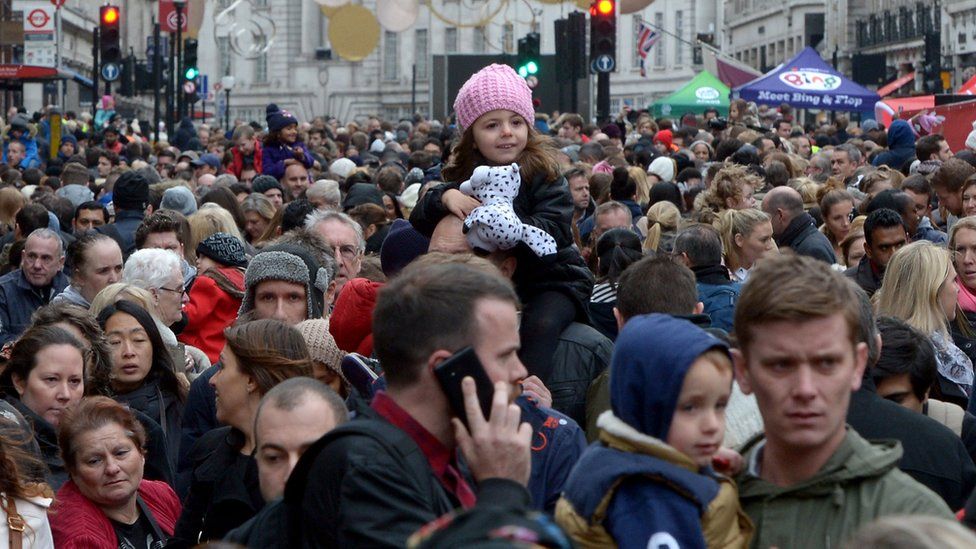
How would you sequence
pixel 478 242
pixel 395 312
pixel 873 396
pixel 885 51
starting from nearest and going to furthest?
pixel 395 312, pixel 873 396, pixel 478 242, pixel 885 51

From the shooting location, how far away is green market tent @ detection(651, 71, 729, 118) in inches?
1252

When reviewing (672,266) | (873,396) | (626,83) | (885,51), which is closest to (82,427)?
(672,266)

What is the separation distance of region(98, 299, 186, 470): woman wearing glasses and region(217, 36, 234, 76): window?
80737 millimetres

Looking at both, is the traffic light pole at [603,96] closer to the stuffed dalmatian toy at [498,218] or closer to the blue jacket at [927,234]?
the blue jacket at [927,234]

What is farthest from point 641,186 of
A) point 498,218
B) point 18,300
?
point 498,218

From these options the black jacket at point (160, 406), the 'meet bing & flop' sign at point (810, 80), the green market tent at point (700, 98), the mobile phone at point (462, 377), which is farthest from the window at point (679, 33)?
the mobile phone at point (462, 377)

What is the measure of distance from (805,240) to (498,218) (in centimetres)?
538

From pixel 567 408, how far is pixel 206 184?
38.8ft

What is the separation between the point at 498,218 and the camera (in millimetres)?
5348

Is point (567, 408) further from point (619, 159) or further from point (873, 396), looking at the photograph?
point (619, 159)

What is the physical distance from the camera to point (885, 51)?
52.1 m

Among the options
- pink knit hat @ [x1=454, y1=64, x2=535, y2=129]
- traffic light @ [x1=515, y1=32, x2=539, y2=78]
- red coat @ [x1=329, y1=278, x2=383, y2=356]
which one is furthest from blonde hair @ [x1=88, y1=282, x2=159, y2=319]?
traffic light @ [x1=515, y1=32, x2=539, y2=78]

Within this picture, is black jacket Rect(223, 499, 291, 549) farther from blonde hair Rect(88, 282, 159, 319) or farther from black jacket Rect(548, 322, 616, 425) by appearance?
blonde hair Rect(88, 282, 159, 319)

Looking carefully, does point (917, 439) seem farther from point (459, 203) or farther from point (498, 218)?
point (459, 203)
